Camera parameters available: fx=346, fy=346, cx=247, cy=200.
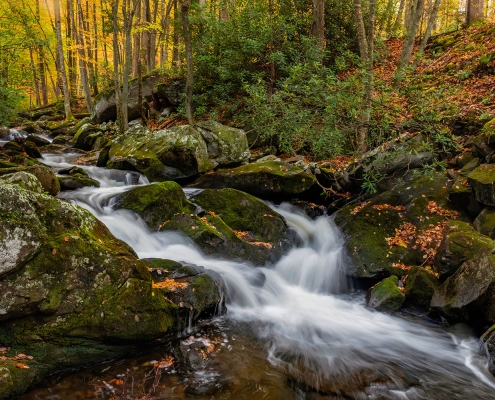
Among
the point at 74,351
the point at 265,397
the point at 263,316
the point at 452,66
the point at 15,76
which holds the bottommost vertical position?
the point at 263,316

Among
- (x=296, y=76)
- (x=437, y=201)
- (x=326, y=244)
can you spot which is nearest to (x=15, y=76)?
(x=296, y=76)

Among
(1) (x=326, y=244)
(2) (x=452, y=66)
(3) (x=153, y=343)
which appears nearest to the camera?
(3) (x=153, y=343)

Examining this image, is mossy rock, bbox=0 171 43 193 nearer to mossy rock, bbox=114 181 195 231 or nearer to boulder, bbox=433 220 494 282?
mossy rock, bbox=114 181 195 231

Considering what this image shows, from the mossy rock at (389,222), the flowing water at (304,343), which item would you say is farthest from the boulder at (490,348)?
the mossy rock at (389,222)

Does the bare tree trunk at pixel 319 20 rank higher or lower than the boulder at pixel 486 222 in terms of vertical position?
higher

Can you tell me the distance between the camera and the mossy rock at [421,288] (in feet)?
19.9

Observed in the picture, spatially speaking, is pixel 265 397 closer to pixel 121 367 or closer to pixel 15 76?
pixel 121 367

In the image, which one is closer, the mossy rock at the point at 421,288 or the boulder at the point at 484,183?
the mossy rock at the point at 421,288

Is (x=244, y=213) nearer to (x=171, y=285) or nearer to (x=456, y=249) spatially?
(x=171, y=285)

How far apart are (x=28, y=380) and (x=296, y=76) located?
23.0ft

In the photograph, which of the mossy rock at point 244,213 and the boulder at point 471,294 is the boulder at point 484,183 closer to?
the boulder at point 471,294

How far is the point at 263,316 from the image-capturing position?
5895 millimetres

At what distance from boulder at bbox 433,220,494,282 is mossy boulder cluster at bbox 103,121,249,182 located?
21.2 feet

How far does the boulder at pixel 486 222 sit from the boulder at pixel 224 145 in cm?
658
